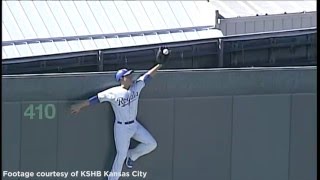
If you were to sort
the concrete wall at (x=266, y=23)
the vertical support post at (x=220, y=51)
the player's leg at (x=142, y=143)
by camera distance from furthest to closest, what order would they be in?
the concrete wall at (x=266, y=23) → the vertical support post at (x=220, y=51) → the player's leg at (x=142, y=143)

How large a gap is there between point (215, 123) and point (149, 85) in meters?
0.96

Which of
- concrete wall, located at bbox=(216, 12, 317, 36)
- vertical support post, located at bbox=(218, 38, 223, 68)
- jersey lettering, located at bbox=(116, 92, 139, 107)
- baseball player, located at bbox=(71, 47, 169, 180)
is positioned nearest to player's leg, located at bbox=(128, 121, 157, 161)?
baseball player, located at bbox=(71, 47, 169, 180)

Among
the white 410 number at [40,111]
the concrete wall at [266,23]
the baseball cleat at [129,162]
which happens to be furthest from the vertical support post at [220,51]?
the white 410 number at [40,111]

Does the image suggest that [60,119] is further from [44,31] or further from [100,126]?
[44,31]

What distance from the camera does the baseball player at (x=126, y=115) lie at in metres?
11.1

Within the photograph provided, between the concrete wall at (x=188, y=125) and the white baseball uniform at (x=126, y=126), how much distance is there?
0.09 meters

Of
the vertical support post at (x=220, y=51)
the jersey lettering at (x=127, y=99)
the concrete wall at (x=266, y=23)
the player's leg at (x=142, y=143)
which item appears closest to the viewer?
the jersey lettering at (x=127, y=99)

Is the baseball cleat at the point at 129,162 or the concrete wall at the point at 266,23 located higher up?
the concrete wall at the point at 266,23

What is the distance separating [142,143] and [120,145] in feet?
0.92

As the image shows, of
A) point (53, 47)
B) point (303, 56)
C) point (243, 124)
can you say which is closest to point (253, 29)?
point (303, 56)

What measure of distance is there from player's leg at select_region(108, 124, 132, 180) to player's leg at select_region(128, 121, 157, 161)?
8 cm

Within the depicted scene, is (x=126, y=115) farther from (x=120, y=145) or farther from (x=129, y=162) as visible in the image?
(x=129, y=162)

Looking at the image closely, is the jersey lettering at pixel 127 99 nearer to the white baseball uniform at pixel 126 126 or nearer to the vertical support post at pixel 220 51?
the white baseball uniform at pixel 126 126

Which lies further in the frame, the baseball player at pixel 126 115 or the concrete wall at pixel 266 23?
the concrete wall at pixel 266 23
